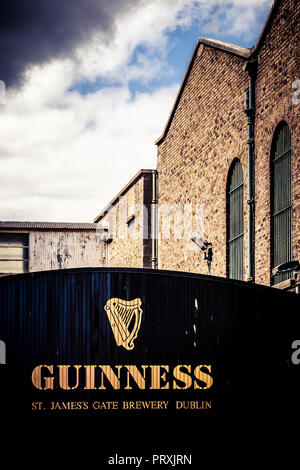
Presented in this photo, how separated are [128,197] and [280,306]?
18.9 metres

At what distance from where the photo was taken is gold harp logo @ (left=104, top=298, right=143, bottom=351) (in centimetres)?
1002

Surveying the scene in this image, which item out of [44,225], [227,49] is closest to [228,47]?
[227,49]

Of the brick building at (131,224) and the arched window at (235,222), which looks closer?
the arched window at (235,222)

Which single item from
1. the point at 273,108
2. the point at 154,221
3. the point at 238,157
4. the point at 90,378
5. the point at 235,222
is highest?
the point at 273,108

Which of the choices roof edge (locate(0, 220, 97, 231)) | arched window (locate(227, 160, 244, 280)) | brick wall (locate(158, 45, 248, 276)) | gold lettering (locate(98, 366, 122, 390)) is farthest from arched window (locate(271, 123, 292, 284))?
roof edge (locate(0, 220, 97, 231))

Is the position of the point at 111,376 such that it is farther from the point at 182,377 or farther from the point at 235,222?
the point at 235,222

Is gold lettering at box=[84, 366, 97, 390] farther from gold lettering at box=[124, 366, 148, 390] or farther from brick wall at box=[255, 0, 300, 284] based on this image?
brick wall at box=[255, 0, 300, 284]

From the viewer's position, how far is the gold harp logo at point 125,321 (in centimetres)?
1002

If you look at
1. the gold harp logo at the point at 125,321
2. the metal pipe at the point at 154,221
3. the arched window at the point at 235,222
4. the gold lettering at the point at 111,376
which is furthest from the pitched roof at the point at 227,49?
the gold lettering at the point at 111,376

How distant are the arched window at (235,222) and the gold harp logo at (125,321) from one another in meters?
7.69

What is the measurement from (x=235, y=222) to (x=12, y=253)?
21.8 metres

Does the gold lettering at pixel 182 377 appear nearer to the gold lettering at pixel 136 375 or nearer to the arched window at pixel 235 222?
the gold lettering at pixel 136 375

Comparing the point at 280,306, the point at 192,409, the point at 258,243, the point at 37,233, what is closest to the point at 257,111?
the point at 258,243

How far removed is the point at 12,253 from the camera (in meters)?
37.9
